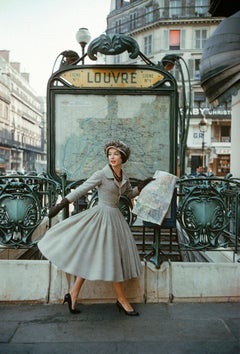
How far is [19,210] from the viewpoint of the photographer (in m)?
4.29

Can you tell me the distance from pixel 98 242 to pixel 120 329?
0.86m

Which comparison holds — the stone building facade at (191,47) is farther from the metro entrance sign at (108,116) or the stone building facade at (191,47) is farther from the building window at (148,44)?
the metro entrance sign at (108,116)

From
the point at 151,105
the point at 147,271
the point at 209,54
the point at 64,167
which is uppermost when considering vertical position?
the point at 209,54

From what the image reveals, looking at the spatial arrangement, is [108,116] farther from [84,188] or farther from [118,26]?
[118,26]

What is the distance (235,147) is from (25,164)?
2713 inches

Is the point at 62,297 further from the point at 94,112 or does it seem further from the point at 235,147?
the point at 235,147

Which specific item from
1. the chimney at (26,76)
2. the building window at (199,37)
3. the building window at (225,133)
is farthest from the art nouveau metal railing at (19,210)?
the chimney at (26,76)

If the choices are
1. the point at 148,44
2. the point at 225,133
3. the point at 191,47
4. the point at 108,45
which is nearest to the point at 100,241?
the point at 108,45

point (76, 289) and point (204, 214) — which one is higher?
point (204, 214)

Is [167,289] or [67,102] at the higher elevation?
[67,102]

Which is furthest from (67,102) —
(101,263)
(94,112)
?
(101,263)

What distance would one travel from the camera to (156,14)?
43781 mm

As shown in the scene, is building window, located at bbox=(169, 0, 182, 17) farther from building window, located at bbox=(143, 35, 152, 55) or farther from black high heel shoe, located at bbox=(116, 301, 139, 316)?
black high heel shoe, located at bbox=(116, 301, 139, 316)

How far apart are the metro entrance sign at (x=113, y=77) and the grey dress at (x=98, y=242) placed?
2.21 m
